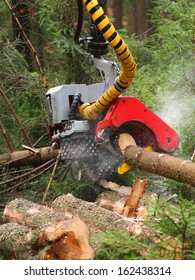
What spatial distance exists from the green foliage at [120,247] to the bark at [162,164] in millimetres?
1524

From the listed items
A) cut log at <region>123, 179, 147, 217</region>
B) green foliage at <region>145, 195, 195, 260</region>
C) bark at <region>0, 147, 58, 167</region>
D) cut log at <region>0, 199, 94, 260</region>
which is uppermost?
green foliage at <region>145, 195, 195, 260</region>

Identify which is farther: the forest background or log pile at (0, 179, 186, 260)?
the forest background

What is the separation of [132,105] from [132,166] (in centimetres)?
64

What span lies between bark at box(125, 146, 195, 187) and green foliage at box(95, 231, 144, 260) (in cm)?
152

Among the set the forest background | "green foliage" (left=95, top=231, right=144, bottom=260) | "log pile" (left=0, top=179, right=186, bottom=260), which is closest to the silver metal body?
the forest background

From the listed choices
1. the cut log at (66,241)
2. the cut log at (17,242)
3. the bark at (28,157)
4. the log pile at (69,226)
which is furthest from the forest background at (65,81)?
the cut log at (66,241)

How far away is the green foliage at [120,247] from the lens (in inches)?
174

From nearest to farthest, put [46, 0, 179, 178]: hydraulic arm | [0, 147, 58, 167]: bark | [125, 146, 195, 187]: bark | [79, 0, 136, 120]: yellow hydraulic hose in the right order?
[125, 146, 195, 187]: bark, [79, 0, 136, 120]: yellow hydraulic hose, [46, 0, 179, 178]: hydraulic arm, [0, 147, 58, 167]: bark

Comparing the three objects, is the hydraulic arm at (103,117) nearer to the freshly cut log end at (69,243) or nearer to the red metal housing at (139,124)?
the red metal housing at (139,124)

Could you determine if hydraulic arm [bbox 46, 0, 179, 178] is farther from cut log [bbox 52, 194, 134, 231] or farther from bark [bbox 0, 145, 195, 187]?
cut log [bbox 52, 194, 134, 231]

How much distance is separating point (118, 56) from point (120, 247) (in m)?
2.56

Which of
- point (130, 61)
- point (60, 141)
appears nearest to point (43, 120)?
point (60, 141)

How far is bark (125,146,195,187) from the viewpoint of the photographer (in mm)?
5943

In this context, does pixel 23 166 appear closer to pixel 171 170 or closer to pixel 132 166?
pixel 132 166
